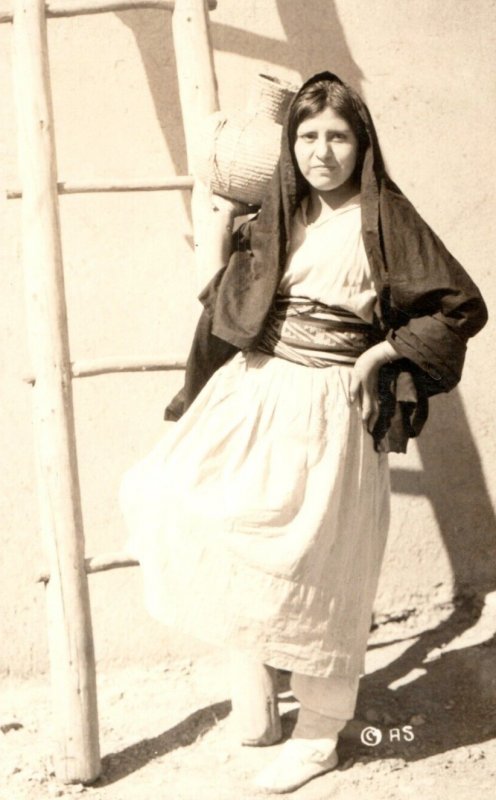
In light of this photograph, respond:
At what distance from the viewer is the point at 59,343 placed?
2.85m

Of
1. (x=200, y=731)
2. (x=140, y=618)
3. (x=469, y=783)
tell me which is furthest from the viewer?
(x=140, y=618)

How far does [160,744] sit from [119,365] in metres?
1.00

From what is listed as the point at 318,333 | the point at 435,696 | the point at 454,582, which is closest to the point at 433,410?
the point at 454,582

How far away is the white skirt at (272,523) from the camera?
2.61 m

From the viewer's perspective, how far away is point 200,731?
3133 mm

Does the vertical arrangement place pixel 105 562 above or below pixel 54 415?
below

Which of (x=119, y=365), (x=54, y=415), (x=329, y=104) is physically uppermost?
(x=329, y=104)

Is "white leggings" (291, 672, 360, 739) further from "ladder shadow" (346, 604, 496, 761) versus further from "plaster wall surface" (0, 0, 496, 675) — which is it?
"plaster wall surface" (0, 0, 496, 675)

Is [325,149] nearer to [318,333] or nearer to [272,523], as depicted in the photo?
[318,333]

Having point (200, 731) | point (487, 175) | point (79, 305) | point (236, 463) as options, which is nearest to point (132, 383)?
point (79, 305)

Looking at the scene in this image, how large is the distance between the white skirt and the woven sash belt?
1.1 inches

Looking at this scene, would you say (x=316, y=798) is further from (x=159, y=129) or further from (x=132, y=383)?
(x=159, y=129)

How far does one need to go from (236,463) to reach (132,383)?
0.76 meters

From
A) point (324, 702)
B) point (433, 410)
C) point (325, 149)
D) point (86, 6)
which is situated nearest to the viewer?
point (325, 149)
